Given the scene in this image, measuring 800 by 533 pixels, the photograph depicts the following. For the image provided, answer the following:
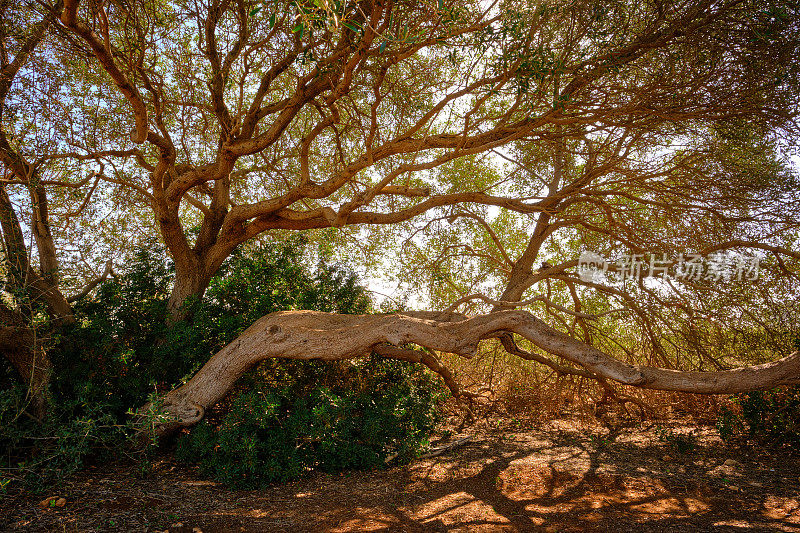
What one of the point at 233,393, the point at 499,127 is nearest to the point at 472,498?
the point at 233,393

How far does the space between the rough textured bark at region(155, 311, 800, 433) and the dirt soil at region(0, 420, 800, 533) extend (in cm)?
103

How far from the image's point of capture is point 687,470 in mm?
6215

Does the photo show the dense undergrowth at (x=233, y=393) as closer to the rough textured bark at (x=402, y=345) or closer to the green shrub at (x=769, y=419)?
the rough textured bark at (x=402, y=345)

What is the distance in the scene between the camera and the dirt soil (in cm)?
427

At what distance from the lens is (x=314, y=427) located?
545 cm

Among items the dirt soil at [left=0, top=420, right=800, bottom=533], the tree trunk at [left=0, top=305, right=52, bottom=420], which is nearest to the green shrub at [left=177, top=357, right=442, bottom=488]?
the dirt soil at [left=0, top=420, right=800, bottom=533]

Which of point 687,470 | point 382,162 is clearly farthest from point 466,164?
point 687,470

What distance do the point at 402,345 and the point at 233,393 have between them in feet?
8.41

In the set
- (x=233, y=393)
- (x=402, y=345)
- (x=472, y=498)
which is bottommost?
(x=472, y=498)

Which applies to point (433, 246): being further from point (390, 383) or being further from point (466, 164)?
point (390, 383)

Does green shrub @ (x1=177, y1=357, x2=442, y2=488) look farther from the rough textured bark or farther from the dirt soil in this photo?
the rough textured bark

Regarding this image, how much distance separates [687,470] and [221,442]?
Result: 234 inches

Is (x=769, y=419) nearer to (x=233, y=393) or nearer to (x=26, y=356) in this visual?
(x=233, y=393)

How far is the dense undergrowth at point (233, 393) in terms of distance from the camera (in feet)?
16.6
